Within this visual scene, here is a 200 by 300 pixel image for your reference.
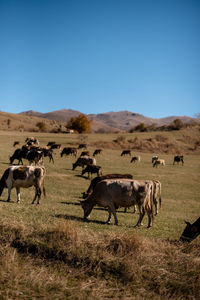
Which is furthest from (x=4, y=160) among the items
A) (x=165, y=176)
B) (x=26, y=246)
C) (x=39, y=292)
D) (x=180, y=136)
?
(x=180, y=136)

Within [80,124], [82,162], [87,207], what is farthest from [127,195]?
[80,124]

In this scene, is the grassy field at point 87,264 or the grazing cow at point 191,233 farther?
the grazing cow at point 191,233

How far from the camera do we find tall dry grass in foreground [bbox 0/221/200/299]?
617 cm

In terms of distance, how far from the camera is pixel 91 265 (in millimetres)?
6992

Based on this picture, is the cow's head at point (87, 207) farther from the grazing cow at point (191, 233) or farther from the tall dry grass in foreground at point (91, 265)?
the grazing cow at point (191, 233)

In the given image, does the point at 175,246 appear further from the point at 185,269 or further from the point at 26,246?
the point at 26,246

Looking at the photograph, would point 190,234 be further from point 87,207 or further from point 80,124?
point 80,124

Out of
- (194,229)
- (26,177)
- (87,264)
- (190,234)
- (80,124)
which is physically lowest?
(87,264)

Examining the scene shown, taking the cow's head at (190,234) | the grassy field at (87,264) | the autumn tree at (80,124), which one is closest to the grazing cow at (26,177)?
the grassy field at (87,264)

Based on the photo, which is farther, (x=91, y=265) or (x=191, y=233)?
(x=191, y=233)

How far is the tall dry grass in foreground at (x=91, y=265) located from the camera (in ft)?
20.2

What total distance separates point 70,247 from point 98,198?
4.24 metres

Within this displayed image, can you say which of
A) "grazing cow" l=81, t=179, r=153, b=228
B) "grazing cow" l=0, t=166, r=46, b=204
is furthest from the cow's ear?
"grazing cow" l=0, t=166, r=46, b=204

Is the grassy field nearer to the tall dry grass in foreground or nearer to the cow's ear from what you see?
the tall dry grass in foreground
